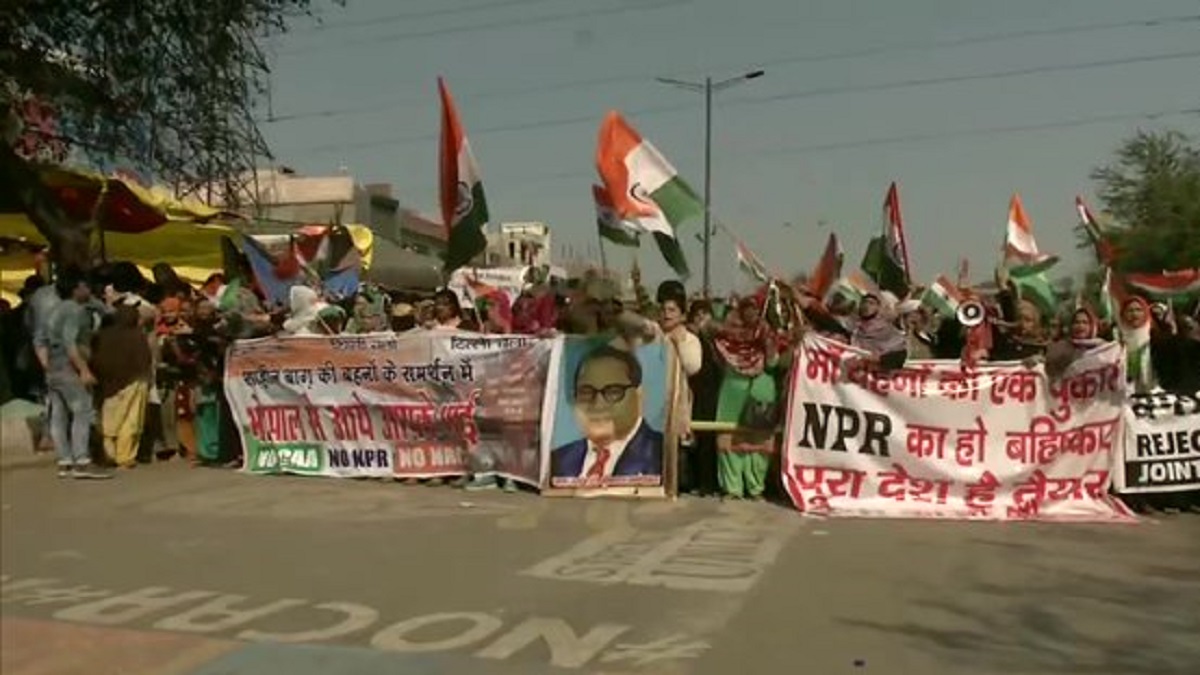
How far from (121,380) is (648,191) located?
4.67 m

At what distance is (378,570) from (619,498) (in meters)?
3.04

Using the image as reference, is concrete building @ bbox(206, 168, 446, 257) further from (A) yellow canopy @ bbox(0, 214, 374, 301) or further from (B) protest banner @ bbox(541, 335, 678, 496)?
(B) protest banner @ bbox(541, 335, 678, 496)

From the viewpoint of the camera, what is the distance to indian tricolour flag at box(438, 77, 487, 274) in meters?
11.4

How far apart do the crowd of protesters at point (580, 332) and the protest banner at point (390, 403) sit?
271mm

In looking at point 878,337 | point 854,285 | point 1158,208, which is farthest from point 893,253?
point 1158,208

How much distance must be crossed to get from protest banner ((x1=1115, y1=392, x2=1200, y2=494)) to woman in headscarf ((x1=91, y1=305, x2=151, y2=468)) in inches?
308

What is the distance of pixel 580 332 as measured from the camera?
34.4 feet

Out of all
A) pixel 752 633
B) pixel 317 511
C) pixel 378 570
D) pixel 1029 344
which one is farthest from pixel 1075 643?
pixel 317 511

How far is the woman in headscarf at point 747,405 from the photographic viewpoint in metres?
9.90

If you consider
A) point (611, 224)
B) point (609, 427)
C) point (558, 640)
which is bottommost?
point (558, 640)

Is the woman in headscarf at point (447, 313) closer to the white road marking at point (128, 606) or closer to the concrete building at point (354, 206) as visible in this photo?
the white road marking at point (128, 606)

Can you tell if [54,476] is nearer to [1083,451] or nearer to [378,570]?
[378,570]

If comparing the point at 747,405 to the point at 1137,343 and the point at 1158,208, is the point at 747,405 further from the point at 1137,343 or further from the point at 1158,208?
the point at 1158,208

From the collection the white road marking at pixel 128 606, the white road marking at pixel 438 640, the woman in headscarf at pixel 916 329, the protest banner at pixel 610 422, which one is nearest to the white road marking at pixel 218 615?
the white road marking at pixel 128 606
